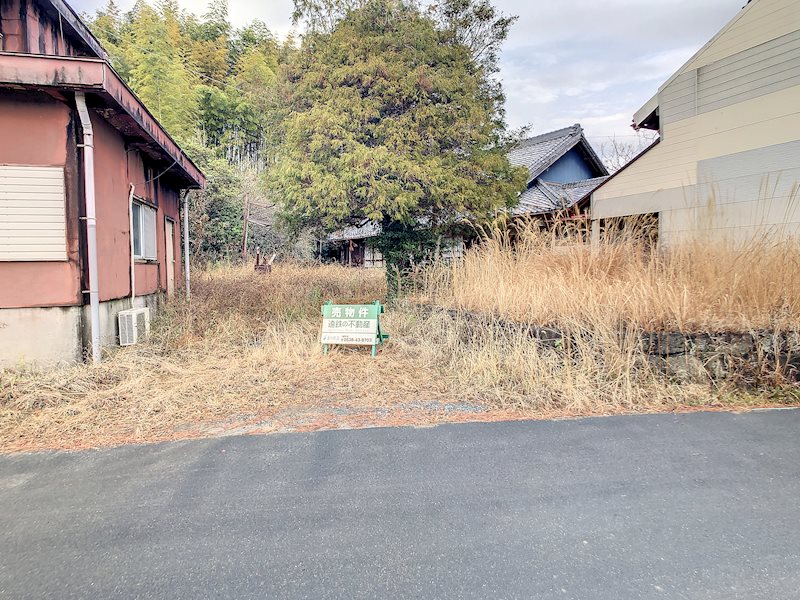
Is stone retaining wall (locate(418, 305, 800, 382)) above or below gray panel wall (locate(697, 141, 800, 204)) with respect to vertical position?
below

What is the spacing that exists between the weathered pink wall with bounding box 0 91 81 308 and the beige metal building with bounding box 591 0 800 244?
650 centimetres

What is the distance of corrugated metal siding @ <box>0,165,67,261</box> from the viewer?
4441 millimetres

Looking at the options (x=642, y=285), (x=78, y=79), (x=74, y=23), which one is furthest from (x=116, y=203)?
(x=642, y=285)

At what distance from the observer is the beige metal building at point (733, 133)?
278 inches

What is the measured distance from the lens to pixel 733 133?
7.86 meters

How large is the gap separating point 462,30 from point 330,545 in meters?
9.51

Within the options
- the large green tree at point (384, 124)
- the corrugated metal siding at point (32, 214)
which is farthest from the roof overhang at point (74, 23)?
the large green tree at point (384, 124)

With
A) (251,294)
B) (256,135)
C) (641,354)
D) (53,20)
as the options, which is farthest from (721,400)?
(256,135)

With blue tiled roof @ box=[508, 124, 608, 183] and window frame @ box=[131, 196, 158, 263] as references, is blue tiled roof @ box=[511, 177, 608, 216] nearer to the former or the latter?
blue tiled roof @ box=[508, 124, 608, 183]

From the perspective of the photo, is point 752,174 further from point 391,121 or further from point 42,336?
point 42,336

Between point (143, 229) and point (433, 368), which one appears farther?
point (143, 229)

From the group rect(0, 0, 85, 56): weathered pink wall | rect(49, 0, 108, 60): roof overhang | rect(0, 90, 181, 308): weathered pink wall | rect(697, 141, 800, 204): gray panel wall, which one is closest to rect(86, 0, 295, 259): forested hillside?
rect(49, 0, 108, 60): roof overhang

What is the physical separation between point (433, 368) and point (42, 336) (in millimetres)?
4020

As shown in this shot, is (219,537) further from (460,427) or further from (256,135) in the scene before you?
(256,135)
